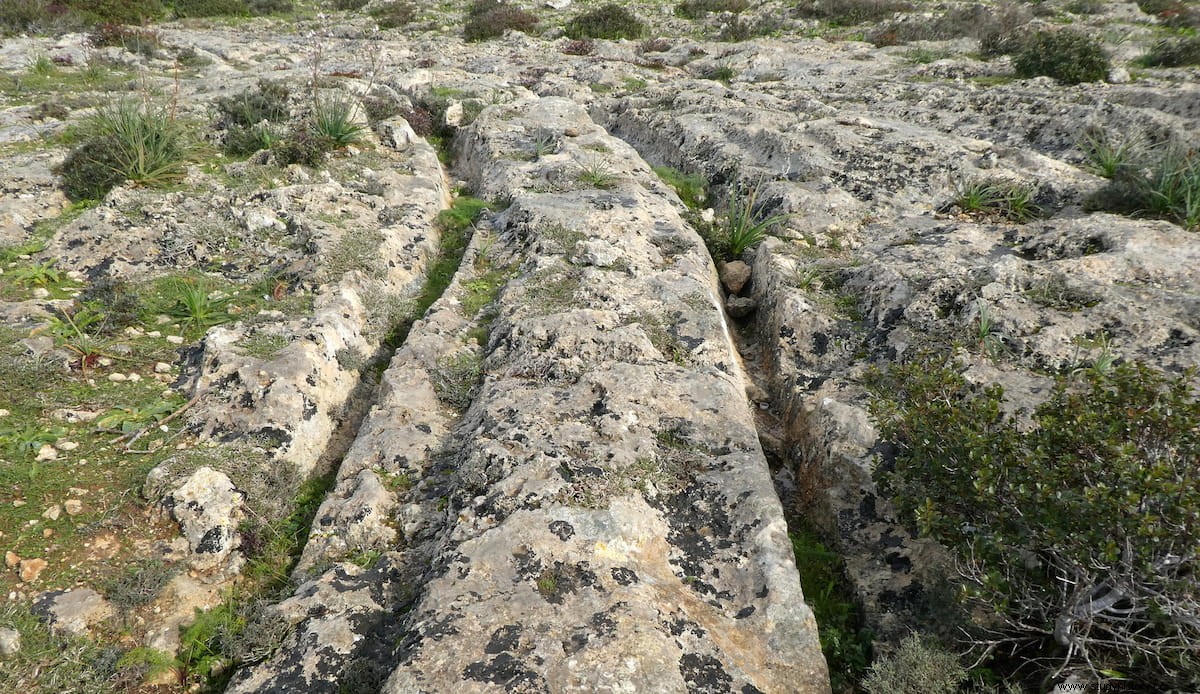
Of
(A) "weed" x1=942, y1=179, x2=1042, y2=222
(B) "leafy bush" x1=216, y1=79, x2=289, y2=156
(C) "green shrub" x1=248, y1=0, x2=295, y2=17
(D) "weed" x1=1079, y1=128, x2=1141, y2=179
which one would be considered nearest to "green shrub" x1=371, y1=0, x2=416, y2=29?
(C) "green shrub" x1=248, y1=0, x2=295, y2=17

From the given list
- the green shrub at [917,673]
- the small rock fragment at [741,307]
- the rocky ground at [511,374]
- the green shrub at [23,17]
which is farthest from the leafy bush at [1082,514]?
the green shrub at [23,17]

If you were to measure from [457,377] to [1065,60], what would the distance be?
16839 millimetres

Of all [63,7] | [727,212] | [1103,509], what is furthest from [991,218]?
[63,7]

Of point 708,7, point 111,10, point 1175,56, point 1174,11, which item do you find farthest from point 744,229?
point 111,10

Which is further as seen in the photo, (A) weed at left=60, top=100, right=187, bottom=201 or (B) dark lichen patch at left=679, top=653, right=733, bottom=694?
(A) weed at left=60, top=100, right=187, bottom=201

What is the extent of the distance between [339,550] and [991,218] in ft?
30.6

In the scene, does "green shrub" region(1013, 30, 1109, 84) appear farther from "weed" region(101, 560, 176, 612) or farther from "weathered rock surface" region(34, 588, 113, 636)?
"weathered rock surface" region(34, 588, 113, 636)

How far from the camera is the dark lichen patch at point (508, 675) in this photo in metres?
3.26

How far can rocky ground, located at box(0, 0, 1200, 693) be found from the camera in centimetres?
386

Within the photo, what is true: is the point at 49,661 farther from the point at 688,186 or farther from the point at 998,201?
the point at 998,201

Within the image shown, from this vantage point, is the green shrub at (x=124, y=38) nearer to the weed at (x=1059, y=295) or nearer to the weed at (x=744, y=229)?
the weed at (x=744, y=229)

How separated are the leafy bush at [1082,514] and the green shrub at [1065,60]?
14.1 meters

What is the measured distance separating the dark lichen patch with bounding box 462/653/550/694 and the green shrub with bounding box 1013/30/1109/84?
17584mm

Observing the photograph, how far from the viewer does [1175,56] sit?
49.5 ft
